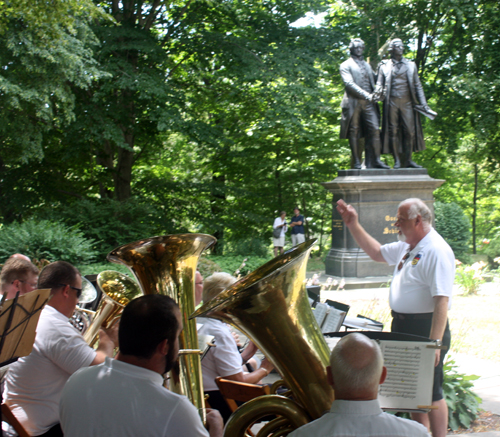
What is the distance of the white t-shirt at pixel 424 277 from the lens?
309 centimetres

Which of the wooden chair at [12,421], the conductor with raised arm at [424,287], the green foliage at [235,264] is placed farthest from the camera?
the green foliage at [235,264]

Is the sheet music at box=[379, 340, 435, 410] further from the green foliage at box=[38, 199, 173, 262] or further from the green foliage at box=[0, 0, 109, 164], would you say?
the green foliage at box=[38, 199, 173, 262]

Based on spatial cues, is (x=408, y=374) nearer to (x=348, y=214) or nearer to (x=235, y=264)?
(x=348, y=214)

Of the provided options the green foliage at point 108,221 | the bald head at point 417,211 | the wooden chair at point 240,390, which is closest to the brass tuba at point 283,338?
the wooden chair at point 240,390

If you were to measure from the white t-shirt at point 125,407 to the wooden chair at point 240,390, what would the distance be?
3.56 feet

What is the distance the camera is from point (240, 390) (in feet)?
9.17

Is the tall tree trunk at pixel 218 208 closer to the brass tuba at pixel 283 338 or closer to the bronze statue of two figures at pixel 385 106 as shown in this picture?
the bronze statue of two figures at pixel 385 106

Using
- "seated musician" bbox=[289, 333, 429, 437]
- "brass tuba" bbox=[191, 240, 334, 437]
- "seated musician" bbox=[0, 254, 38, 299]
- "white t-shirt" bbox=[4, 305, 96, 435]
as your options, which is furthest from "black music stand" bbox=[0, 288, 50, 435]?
"seated musician" bbox=[0, 254, 38, 299]

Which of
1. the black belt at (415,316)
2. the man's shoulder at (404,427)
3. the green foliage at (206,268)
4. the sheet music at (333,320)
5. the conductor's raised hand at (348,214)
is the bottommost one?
the green foliage at (206,268)

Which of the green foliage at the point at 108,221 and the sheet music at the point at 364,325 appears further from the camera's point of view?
the green foliage at the point at 108,221

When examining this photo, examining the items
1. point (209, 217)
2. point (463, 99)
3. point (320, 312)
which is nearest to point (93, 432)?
point (320, 312)

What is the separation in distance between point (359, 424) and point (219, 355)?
5.14ft

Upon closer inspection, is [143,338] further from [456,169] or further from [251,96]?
[456,169]

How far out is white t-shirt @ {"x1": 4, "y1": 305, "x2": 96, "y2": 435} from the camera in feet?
8.26
